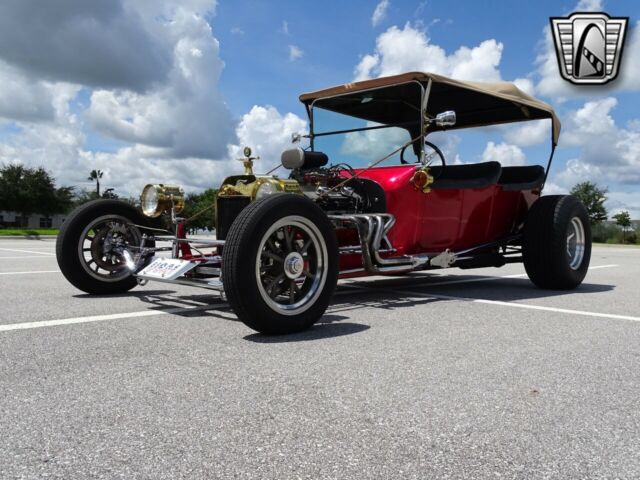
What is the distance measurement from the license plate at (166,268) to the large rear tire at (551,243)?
3825mm

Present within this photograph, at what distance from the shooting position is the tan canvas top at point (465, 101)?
5645 millimetres

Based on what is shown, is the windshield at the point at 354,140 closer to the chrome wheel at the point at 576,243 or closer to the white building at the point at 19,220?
the chrome wheel at the point at 576,243

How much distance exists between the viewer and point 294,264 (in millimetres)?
3904

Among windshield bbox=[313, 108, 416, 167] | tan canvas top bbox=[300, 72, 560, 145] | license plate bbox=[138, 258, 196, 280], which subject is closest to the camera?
license plate bbox=[138, 258, 196, 280]

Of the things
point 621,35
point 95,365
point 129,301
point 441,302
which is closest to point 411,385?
point 95,365

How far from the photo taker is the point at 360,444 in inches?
76.5

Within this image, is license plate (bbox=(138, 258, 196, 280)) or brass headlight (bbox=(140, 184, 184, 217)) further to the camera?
brass headlight (bbox=(140, 184, 184, 217))

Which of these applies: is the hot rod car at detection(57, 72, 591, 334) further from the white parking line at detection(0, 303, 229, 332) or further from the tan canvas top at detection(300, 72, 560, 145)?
the white parking line at detection(0, 303, 229, 332)

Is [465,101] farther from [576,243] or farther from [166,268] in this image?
[166,268]

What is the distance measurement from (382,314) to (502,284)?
314cm

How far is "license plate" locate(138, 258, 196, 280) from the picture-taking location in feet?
14.2

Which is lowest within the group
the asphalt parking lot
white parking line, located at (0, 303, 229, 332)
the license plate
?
the asphalt parking lot

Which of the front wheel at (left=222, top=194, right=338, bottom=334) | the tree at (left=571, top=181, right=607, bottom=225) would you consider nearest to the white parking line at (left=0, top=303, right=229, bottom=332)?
the front wheel at (left=222, top=194, right=338, bottom=334)

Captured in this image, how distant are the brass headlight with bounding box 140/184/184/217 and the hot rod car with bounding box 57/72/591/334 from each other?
1 centimetres
